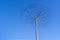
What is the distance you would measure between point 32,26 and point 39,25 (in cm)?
17

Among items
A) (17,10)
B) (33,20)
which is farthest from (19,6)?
(33,20)

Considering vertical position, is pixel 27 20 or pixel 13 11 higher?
pixel 13 11

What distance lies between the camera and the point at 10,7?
2600mm

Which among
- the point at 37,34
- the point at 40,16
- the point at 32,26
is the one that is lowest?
the point at 37,34

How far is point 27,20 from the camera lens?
248 cm

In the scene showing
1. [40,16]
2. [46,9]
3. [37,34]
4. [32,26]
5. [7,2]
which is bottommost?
[37,34]

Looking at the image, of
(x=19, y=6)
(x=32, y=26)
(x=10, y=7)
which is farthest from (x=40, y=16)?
(x=10, y=7)

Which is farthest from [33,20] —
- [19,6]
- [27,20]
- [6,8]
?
[6,8]

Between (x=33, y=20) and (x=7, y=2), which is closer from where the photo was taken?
(x=33, y=20)

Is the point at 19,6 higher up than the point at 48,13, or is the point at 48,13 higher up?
the point at 19,6

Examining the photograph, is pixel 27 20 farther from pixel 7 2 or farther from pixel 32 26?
pixel 7 2

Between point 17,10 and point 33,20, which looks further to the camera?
point 17,10

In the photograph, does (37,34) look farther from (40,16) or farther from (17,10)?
(17,10)

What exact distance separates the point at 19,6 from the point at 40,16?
22.6 inches
